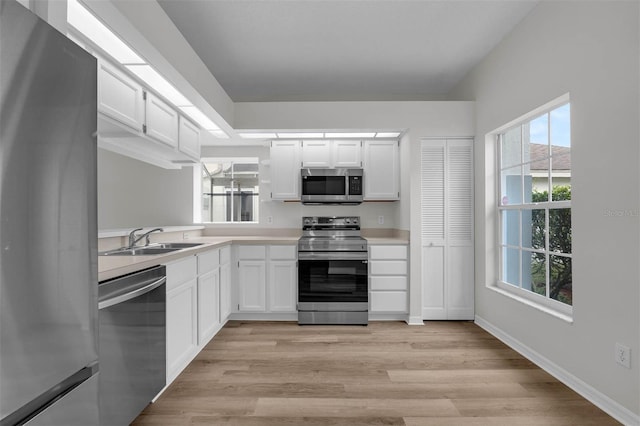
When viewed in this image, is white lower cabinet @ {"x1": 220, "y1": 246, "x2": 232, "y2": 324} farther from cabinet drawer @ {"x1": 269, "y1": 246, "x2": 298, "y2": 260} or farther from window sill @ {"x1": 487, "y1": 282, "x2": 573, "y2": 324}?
window sill @ {"x1": 487, "y1": 282, "x2": 573, "y2": 324}

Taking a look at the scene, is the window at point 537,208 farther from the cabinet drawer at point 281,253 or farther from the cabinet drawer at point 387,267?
the cabinet drawer at point 281,253

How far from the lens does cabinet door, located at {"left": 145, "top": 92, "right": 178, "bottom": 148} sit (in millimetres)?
2396

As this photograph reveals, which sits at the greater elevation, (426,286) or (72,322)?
(72,322)

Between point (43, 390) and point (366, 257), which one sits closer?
point (43, 390)

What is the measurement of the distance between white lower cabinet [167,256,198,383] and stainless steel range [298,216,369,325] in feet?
4.14

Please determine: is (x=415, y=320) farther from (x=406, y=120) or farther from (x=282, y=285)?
(x=406, y=120)

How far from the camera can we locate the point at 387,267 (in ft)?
11.8

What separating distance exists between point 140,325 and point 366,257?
2.31 m

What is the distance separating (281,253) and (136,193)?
1563 mm

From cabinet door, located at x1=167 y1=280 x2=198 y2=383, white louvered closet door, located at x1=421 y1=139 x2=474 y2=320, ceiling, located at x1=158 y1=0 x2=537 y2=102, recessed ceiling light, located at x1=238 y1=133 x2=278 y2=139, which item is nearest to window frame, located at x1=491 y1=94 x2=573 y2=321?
white louvered closet door, located at x1=421 y1=139 x2=474 y2=320

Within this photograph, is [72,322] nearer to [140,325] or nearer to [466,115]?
[140,325]

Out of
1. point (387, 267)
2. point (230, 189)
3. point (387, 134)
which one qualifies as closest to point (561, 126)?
point (387, 134)

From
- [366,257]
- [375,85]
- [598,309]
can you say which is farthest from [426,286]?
[375,85]

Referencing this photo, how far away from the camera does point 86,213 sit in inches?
35.4
